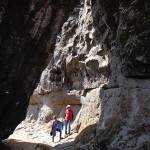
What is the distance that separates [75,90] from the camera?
2345 centimetres

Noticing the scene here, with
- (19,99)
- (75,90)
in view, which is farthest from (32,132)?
(19,99)

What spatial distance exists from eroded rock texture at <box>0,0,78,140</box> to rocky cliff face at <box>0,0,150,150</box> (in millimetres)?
947

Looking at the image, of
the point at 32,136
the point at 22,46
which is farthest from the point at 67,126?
the point at 22,46

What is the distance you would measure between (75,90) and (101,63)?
19.0 feet

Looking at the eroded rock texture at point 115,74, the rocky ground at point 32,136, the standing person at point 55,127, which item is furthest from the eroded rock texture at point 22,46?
the eroded rock texture at point 115,74

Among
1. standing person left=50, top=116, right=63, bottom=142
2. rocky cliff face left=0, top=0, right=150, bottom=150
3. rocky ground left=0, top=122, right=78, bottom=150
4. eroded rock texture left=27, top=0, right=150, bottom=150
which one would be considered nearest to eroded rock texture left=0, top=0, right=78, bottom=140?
rocky cliff face left=0, top=0, right=150, bottom=150

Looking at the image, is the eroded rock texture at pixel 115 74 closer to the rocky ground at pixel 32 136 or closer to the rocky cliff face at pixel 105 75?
the rocky cliff face at pixel 105 75

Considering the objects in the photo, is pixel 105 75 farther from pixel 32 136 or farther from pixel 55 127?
pixel 32 136

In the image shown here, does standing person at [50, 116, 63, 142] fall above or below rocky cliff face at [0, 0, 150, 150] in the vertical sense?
below

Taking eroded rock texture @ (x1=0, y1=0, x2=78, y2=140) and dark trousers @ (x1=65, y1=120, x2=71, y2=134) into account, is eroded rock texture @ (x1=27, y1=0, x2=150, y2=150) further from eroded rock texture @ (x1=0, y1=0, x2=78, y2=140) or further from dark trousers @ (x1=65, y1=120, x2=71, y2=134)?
eroded rock texture @ (x1=0, y1=0, x2=78, y2=140)

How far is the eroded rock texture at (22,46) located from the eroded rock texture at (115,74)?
8.96 feet

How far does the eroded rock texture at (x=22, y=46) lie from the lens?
15.3m

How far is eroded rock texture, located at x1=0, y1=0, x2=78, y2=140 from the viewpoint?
15.3 m

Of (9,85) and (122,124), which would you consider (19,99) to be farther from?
(122,124)
